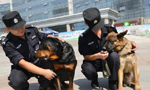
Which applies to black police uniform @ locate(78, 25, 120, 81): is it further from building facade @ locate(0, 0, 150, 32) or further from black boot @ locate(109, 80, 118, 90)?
building facade @ locate(0, 0, 150, 32)

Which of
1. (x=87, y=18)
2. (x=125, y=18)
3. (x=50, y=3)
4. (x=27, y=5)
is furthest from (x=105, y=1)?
(x=87, y=18)

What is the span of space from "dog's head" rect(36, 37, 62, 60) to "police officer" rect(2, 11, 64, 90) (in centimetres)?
22

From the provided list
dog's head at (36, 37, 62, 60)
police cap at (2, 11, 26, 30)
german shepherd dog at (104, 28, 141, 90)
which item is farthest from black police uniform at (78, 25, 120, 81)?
police cap at (2, 11, 26, 30)

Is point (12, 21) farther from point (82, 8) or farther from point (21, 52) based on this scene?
point (82, 8)

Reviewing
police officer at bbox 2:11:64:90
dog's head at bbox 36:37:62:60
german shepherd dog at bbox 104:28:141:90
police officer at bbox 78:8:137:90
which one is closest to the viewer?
dog's head at bbox 36:37:62:60

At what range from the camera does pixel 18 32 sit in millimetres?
2461

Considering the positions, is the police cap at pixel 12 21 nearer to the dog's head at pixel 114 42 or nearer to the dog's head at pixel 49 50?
the dog's head at pixel 49 50

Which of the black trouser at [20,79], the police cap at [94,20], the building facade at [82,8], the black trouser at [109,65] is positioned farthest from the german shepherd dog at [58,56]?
the building facade at [82,8]

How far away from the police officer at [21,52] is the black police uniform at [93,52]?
2.46 feet

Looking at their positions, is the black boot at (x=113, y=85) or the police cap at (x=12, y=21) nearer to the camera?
the police cap at (x=12, y=21)

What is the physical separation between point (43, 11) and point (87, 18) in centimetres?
4467

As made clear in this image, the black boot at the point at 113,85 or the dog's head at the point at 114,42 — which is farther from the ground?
the dog's head at the point at 114,42

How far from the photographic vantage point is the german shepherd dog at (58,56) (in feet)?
7.36

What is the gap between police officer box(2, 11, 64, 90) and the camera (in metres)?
2.30
